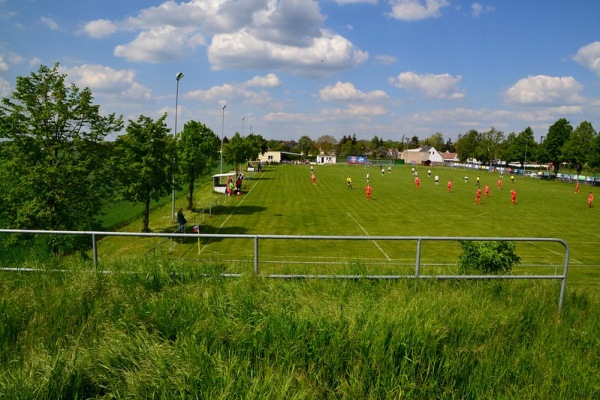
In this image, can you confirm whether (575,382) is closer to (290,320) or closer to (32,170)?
(290,320)

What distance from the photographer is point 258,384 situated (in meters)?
3.82

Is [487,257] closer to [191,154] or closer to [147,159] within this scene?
[147,159]

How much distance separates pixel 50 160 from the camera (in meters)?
19.3

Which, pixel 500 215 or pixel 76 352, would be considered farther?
pixel 500 215

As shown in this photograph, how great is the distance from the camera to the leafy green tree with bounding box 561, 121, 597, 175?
89.1 metres

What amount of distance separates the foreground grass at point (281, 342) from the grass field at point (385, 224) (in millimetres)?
1355

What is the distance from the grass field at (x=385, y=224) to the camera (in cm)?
1899

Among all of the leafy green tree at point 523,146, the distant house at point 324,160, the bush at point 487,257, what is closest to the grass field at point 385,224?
the bush at point 487,257

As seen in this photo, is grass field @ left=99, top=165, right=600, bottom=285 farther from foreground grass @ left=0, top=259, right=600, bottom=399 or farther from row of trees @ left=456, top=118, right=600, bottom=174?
row of trees @ left=456, top=118, right=600, bottom=174

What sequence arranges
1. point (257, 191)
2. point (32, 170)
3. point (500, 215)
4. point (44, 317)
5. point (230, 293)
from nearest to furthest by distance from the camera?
point (44, 317) → point (230, 293) → point (32, 170) → point (500, 215) → point (257, 191)

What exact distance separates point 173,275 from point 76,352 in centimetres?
197

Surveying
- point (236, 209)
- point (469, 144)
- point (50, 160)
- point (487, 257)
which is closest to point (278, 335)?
point (487, 257)

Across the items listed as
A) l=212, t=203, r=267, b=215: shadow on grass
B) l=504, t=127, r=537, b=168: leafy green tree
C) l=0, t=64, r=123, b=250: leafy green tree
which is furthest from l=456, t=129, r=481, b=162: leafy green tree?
l=0, t=64, r=123, b=250: leafy green tree

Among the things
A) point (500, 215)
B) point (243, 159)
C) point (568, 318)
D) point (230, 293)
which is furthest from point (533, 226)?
point (243, 159)
